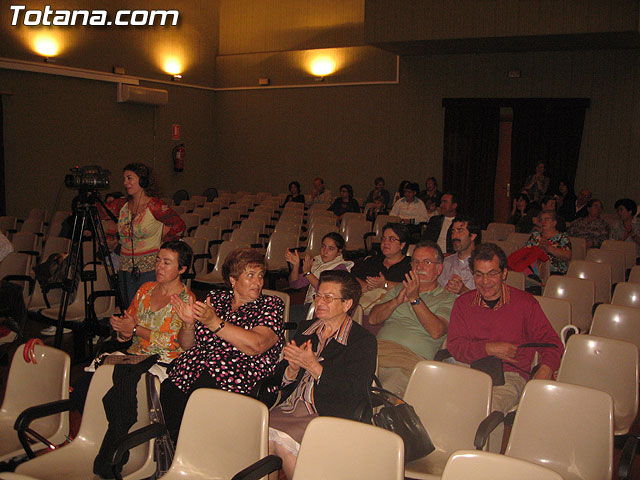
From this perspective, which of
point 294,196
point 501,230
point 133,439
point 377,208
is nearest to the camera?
point 133,439

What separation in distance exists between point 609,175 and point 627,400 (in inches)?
342

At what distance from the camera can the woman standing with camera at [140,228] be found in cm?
444

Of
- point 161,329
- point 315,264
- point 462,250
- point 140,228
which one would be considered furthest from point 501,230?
point 161,329

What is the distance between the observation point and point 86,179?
389cm

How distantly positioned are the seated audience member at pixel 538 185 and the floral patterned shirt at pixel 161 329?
29.2ft

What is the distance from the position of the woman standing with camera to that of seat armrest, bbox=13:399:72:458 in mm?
1633

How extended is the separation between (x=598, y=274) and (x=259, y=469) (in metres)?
4.12

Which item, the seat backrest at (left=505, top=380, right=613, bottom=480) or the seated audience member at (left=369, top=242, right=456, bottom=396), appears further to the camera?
the seated audience member at (left=369, top=242, right=456, bottom=396)

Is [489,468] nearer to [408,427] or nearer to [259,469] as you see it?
[408,427]

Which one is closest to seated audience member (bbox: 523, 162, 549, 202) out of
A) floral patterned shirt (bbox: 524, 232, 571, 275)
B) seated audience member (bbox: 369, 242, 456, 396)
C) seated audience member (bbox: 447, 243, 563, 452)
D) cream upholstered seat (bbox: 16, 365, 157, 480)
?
floral patterned shirt (bbox: 524, 232, 571, 275)

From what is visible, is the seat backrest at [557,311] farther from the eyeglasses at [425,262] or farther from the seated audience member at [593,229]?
the seated audience member at [593,229]

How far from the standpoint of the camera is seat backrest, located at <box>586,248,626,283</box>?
6.11m

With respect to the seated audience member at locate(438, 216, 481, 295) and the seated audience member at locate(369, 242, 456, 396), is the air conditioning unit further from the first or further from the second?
the seated audience member at locate(369, 242, 456, 396)

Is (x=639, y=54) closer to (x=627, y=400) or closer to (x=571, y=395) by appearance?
(x=627, y=400)
